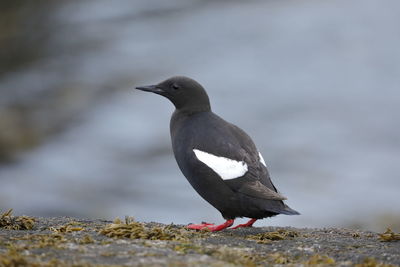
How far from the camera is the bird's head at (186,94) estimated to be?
686 centimetres

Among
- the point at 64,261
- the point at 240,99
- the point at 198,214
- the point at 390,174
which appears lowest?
the point at 64,261

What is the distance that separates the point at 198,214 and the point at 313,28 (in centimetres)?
939

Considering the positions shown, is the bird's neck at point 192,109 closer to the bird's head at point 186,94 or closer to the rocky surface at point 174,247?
the bird's head at point 186,94

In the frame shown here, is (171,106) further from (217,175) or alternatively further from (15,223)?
(15,223)

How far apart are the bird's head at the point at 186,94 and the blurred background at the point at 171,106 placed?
5003 mm

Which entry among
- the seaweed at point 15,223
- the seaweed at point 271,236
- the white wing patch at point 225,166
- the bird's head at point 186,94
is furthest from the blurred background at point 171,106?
the seaweed at point 15,223

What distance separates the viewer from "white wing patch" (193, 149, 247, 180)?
233 inches

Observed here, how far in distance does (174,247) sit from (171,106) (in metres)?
11.8

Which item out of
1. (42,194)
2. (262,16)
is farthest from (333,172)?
(262,16)

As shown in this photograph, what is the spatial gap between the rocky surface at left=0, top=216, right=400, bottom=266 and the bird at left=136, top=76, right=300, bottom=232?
32 cm

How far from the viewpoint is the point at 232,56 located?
61.7ft

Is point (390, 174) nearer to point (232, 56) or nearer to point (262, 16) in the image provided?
point (232, 56)

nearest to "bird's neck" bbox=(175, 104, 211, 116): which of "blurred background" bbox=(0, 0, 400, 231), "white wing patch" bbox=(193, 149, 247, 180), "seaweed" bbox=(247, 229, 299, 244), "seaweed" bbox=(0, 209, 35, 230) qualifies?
"white wing patch" bbox=(193, 149, 247, 180)

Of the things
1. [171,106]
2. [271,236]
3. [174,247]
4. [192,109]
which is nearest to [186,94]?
[192,109]
